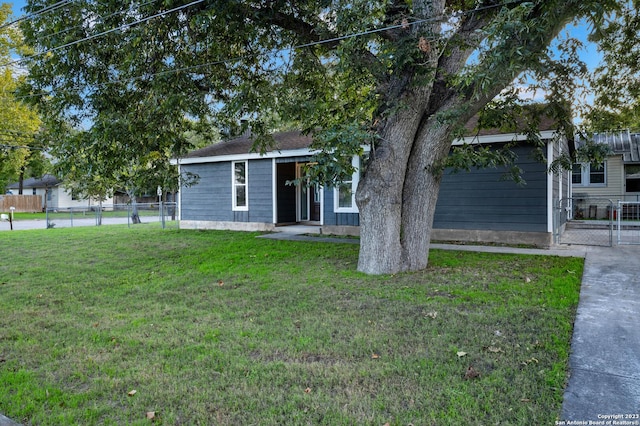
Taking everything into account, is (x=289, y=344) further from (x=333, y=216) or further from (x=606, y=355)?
(x=333, y=216)

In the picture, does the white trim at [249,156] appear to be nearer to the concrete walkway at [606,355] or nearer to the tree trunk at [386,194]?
the tree trunk at [386,194]

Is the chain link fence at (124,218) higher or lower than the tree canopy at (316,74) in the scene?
lower

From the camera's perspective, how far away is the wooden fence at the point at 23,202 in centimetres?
3384

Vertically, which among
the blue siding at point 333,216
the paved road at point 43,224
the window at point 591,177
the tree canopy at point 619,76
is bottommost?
the paved road at point 43,224

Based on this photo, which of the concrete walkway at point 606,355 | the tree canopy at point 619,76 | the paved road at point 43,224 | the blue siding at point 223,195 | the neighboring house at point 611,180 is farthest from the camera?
the paved road at point 43,224

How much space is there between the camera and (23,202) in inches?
1409

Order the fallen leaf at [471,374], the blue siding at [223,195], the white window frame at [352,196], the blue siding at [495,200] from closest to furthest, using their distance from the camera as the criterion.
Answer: the fallen leaf at [471,374] < the blue siding at [495,200] < the white window frame at [352,196] < the blue siding at [223,195]

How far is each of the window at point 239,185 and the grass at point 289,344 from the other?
24.0 feet

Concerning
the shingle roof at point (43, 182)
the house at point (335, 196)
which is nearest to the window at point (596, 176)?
the house at point (335, 196)

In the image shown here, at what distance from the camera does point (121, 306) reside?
5.33 meters

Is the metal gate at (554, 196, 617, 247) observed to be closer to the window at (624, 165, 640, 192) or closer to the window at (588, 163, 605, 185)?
the window at (588, 163, 605, 185)

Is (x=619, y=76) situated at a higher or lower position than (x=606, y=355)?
higher

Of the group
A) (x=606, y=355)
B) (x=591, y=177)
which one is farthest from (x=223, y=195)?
(x=591, y=177)

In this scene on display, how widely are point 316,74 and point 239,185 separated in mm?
6897
